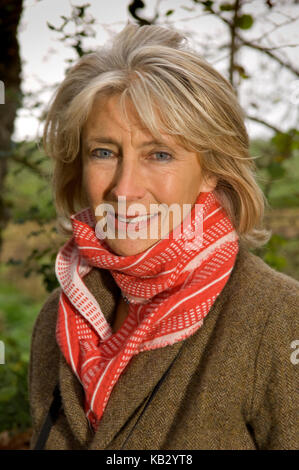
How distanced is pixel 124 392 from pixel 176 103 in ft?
3.46

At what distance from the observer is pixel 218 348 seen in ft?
5.96

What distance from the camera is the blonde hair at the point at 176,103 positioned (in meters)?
1.86

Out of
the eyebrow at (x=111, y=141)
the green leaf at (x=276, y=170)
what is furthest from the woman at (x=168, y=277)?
the green leaf at (x=276, y=170)

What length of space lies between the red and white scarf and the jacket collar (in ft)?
0.10

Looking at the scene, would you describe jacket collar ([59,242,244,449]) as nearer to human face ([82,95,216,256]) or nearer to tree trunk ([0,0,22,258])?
human face ([82,95,216,256])

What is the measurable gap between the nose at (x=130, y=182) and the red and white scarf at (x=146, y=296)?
0.67 ft

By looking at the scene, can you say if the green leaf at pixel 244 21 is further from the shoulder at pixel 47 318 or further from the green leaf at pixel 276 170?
the shoulder at pixel 47 318

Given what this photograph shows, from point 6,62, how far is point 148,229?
106 inches

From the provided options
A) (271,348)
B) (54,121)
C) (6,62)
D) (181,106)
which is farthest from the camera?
(6,62)

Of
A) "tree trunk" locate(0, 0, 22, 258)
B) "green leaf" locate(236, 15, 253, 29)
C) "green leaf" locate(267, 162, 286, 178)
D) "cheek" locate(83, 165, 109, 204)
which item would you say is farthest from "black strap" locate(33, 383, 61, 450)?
"tree trunk" locate(0, 0, 22, 258)

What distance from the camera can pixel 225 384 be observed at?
177 centimetres

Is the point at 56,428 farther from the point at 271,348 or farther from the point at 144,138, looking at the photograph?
the point at 144,138

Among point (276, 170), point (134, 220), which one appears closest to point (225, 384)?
point (134, 220)
